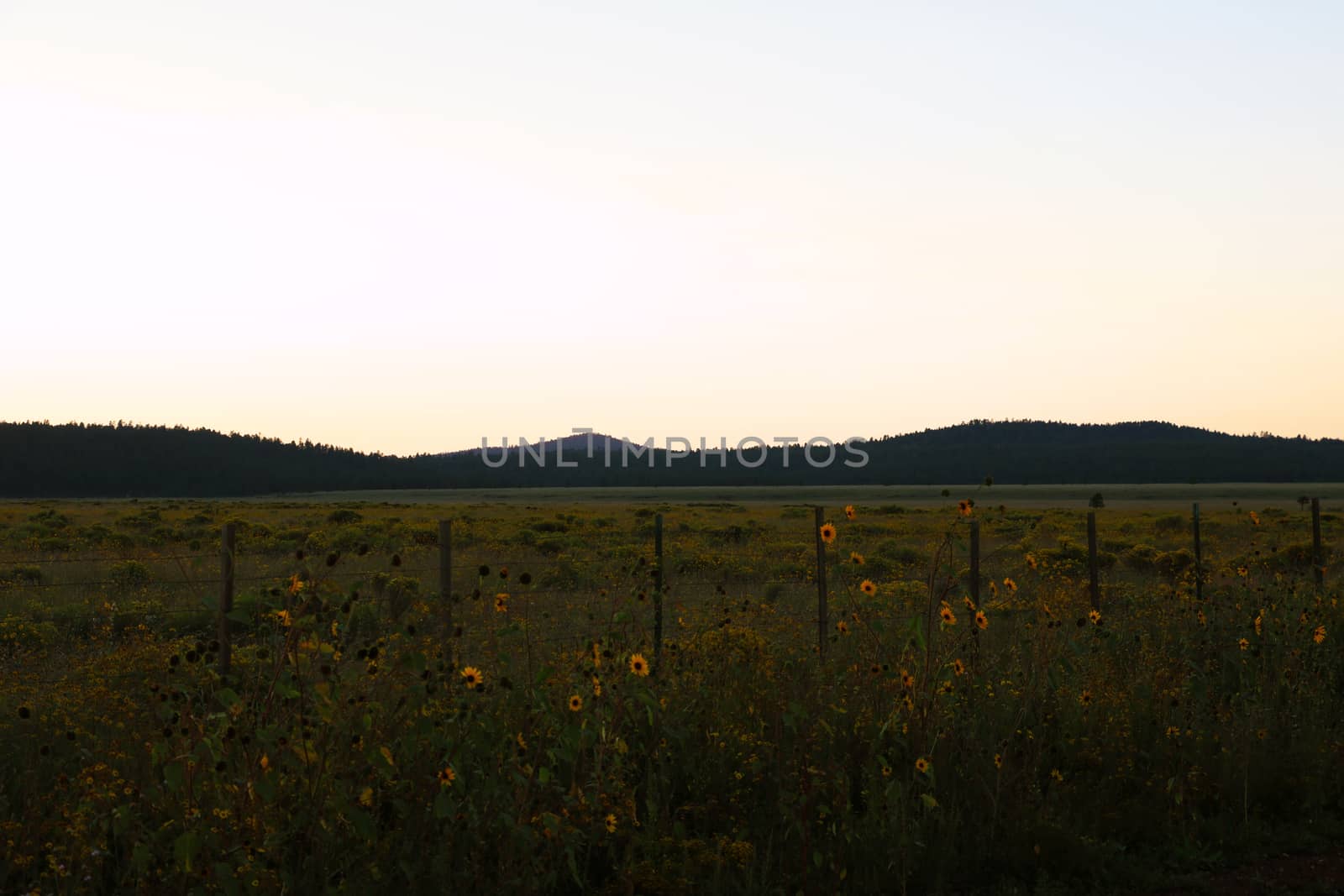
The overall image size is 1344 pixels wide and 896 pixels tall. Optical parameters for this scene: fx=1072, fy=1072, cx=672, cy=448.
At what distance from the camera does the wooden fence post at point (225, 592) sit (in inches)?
211

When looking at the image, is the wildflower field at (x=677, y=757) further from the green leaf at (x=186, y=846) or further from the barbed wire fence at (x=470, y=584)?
the barbed wire fence at (x=470, y=584)

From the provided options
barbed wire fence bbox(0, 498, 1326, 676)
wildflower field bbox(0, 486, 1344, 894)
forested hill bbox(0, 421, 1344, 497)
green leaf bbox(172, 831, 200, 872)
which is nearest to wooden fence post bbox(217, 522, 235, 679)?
barbed wire fence bbox(0, 498, 1326, 676)

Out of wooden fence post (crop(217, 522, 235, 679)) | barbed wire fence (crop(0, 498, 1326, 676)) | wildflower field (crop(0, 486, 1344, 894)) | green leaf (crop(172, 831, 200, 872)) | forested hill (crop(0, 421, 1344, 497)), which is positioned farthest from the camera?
forested hill (crop(0, 421, 1344, 497))

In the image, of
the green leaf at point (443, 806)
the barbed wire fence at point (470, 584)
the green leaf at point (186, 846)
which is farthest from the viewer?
the barbed wire fence at point (470, 584)

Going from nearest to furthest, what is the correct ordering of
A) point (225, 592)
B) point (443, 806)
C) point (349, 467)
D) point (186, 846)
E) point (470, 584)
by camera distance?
1. point (186, 846)
2. point (443, 806)
3. point (225, 592)
4. point (470, 584)
5. point (349, 467)

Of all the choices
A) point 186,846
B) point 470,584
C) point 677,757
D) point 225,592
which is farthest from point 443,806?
point 470,584

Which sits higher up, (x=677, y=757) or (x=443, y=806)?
(x=443, y=806)

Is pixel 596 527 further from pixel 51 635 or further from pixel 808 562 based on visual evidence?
pixel 51 635

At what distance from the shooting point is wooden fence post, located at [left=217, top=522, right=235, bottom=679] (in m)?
5.36

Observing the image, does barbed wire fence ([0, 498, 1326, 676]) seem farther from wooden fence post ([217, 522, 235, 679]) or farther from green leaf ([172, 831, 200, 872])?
green leaf ([172, 831, 200, 872])

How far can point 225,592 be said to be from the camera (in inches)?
259

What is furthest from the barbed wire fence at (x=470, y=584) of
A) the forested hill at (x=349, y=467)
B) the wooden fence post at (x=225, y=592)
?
the forested hill at (x=349, y=467)

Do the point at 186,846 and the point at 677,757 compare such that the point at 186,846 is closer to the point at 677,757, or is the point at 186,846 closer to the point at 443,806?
the point at 443,806

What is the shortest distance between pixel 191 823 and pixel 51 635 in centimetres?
1120
